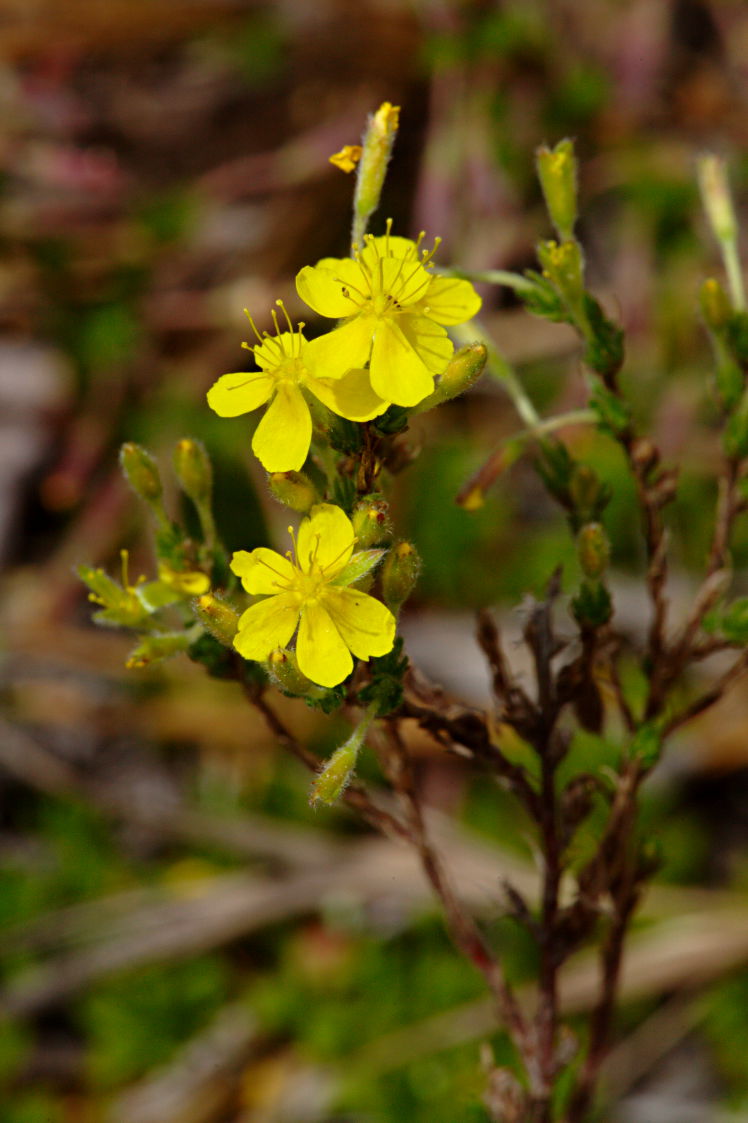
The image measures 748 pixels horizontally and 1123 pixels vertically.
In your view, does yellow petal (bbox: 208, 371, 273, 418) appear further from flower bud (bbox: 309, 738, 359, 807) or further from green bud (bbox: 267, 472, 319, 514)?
flower bud (bbox: 309, 738, 359, 807)

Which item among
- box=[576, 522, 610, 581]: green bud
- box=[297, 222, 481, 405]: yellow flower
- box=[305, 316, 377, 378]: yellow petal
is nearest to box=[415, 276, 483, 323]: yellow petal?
box=[297, 222, 481, 405]: yellow flower

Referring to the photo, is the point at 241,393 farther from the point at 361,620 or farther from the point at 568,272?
the point at 568,272

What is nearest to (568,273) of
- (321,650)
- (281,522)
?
(321,650)

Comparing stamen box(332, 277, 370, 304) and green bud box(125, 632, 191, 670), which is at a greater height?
stamen box(332, 277, 370, 304)

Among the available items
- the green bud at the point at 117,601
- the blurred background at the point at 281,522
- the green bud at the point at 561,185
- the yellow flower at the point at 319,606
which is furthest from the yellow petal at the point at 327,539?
the blurred background at the point at 281,522

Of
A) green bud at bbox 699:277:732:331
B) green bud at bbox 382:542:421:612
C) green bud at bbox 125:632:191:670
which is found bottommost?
green bud at bbox 382:542:421:612

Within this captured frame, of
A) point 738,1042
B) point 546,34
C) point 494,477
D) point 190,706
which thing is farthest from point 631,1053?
point 546,34

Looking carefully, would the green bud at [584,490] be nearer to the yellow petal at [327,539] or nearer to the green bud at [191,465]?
the yellow petal at [327,539]

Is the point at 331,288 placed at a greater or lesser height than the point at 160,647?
greater
